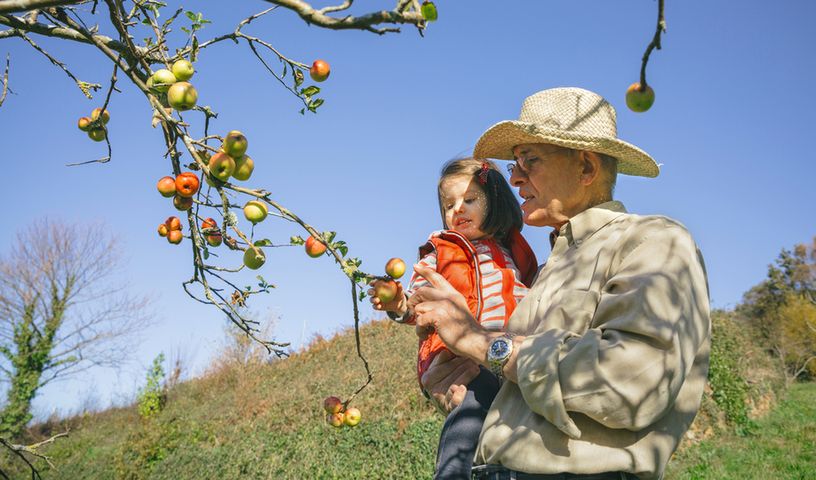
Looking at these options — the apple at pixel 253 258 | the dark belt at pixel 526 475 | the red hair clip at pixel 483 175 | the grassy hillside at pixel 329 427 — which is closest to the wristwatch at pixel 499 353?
the dark belt at pixel 526 475

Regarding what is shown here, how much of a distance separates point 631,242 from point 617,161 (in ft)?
1.77

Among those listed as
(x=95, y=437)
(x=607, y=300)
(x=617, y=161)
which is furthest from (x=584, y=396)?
(x=95, y=437)

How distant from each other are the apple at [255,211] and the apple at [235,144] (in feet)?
0.38

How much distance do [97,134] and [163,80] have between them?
712 millimetres

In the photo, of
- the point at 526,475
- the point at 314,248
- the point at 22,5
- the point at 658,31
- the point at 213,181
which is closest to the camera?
the point at 658,31

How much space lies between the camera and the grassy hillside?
796 centimetres

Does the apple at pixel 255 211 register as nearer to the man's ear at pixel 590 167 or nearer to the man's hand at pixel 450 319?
the man's hand at pixel 450 319

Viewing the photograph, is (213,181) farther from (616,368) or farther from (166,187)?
(616,368)

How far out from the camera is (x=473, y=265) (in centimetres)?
238

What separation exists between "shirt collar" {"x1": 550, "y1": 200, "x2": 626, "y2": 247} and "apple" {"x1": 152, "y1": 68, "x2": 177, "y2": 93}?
3.85 ft

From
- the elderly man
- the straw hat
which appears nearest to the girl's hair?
the straw hat

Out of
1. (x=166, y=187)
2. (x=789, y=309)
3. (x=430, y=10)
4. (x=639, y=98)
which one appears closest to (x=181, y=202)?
(x=166, y=187)

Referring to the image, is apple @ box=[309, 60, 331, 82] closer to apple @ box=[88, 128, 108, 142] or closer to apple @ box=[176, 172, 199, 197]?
apple @ box=[176, 172, 199, 197]

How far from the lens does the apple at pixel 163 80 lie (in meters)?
1.41
